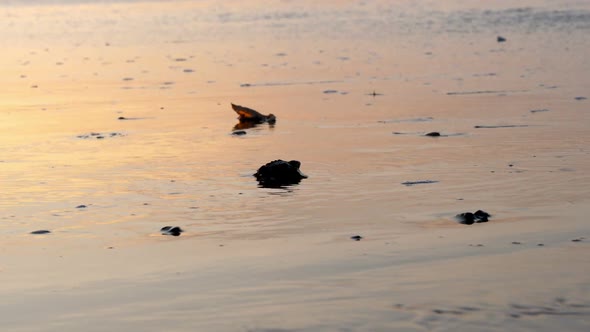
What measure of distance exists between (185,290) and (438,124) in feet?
21.9

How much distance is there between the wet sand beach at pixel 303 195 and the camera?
18.3 ft

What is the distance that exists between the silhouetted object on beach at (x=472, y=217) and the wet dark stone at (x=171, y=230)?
1826 mm

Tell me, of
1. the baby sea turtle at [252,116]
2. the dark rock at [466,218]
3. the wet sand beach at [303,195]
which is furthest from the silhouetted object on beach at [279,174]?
the baby sea turtle at [252,116]

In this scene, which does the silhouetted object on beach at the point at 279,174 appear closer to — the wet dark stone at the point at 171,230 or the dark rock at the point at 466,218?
the wet dark stone at the point at 171,230

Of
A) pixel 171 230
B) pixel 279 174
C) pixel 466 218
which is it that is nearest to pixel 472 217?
pixel 466 218

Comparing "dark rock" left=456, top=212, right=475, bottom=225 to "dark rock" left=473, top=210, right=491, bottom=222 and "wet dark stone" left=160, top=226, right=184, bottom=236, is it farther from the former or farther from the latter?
"wet dark stone" left=160, top=226, right=184, bottom=236

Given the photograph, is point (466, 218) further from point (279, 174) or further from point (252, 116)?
point (252, 116)

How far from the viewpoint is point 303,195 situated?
8344 millimetres

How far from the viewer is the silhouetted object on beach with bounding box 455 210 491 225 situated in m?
7.27

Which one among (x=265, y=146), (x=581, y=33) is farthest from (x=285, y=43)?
(x=265, y=146)

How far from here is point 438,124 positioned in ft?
39.7

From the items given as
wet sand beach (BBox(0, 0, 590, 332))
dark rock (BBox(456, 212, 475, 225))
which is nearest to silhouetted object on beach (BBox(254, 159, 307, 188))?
wet sand beach (BBox(0, 0, 590, 332))

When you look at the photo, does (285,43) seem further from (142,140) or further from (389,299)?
(389,299)

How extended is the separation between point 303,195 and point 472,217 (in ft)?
4.96
